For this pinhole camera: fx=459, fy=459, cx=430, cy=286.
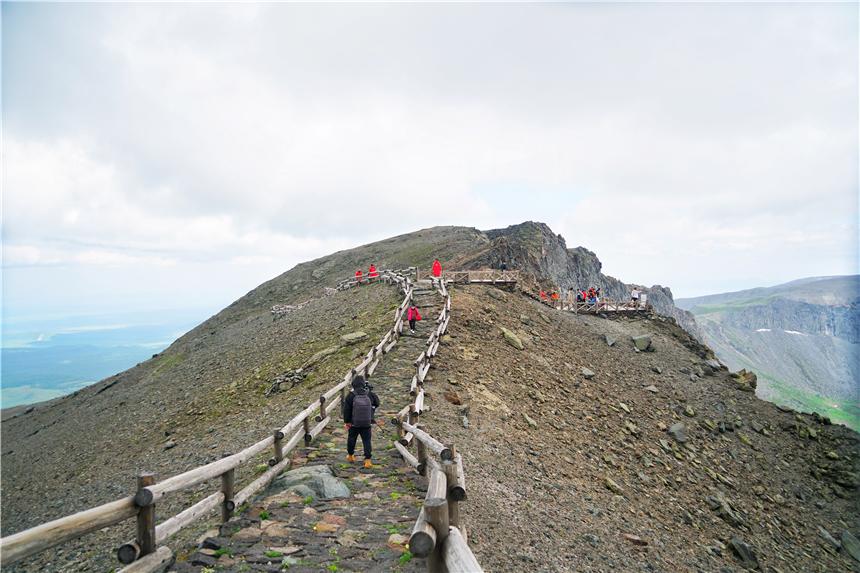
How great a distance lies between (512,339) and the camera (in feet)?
81.6

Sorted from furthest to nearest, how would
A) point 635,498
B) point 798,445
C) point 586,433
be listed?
point 798,445 → point 586,433 → point 635,498

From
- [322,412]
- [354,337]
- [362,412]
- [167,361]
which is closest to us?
[362,412]

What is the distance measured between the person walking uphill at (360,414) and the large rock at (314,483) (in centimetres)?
105

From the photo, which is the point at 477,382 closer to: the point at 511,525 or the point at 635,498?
the point at 635,498

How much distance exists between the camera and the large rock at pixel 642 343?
30675 millimetres

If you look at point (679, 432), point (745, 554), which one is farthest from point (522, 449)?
point (679, 432)

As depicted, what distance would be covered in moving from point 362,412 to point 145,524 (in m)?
5.81

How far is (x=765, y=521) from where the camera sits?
17.5 m

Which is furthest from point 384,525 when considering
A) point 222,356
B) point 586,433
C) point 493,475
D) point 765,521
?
point 222,356

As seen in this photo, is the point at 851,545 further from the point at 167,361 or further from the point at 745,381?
the point at 167,361

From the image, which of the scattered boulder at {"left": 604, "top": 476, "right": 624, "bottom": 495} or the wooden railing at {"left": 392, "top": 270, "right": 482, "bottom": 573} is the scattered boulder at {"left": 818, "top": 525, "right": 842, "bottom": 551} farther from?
the wooden railing at {"left": 392, "top": 270, "right": 482, "bottom": 573}

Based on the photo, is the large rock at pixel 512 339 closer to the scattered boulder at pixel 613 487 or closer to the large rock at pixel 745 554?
the scattered boulder at pixel 613 487

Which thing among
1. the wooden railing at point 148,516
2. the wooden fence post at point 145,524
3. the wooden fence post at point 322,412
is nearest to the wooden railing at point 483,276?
the wooden fence post at point 322,412

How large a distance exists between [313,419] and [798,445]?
2389 cm
